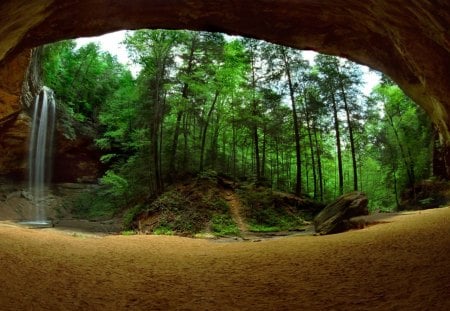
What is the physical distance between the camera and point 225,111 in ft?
93.2

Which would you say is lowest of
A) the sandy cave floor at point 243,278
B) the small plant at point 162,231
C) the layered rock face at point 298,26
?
the small plant at point 162,231

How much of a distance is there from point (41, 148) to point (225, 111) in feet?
50.6

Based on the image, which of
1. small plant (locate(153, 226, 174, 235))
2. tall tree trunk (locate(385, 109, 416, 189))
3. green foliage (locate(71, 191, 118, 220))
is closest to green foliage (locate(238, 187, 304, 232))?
small plant (locate(153, 226, 174, 235))

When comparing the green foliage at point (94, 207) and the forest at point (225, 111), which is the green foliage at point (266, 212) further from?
the green foliage at point (94, 207)

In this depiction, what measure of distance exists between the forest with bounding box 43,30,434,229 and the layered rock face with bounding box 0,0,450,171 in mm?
12492

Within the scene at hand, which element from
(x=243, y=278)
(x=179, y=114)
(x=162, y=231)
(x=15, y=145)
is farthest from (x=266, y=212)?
(x=15, y=145)

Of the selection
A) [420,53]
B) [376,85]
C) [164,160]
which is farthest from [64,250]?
[376,85]

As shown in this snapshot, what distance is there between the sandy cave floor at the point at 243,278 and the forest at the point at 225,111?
14997mm

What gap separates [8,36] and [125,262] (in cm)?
536

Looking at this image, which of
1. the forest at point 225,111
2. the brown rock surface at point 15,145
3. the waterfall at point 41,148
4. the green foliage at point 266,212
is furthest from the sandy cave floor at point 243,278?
the waterfall at point 41,148

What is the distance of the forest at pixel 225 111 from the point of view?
23.3 metres

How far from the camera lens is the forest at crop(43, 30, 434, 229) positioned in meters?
23.3

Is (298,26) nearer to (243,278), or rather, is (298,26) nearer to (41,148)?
(243,278)

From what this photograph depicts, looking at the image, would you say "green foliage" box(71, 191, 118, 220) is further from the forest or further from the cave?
the cave
